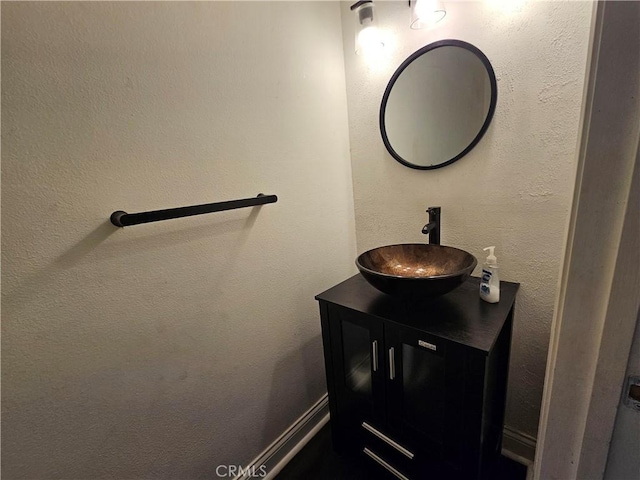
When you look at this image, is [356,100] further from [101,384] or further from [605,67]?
[101,384]

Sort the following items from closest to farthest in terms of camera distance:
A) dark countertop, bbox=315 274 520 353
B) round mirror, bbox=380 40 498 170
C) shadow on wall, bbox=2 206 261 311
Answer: shadow on wall, bbox=2 206 261 311 → dark countertop, bbox=315 274 520 353 → round mirror, bbox=380 40 498 170

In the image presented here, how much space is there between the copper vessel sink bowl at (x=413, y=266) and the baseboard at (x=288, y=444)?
2.69 ft

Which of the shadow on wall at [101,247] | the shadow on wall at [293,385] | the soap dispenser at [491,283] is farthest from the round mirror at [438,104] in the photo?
the shadow on wall at [293,385]

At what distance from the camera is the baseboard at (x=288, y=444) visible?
1124 mm

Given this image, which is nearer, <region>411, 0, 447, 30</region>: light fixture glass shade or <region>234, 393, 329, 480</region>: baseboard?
<region>411, 0, 447, 30</region>: light fixture glass shade

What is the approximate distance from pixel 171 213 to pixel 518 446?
1.60 metres

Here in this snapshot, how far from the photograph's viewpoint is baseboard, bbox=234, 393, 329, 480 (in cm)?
112

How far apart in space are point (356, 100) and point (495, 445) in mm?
1547

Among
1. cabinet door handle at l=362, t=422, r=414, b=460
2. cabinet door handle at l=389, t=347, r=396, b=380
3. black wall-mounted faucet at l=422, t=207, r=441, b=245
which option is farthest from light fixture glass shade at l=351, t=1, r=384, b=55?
cabinet door handle at l=362, t=422, r=414, b=460

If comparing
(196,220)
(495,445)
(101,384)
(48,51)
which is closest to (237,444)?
(101,384)

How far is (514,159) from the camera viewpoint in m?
0.96

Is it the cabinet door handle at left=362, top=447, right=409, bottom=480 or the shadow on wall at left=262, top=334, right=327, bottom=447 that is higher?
the shadow on wall at left=262, top=334, right=327, bottom=447

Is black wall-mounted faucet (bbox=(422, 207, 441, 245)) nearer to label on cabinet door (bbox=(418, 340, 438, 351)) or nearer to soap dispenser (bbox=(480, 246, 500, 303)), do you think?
soap dispenser (bbox=(480, 246, 500, 303))

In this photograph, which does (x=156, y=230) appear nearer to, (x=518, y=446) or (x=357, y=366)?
(x=357, y=366)
